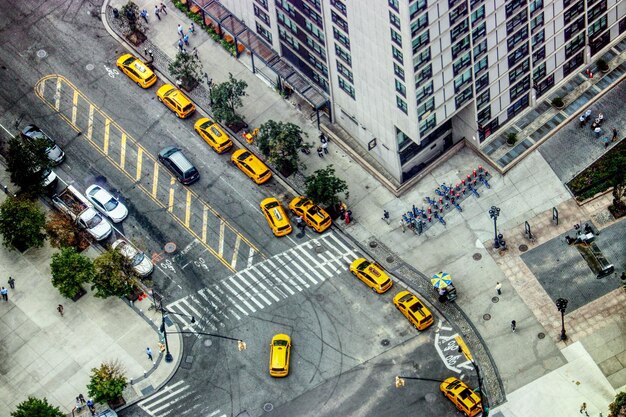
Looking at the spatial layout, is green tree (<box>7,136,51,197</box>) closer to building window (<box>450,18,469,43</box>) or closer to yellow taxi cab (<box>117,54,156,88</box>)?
yellow taxi cab (<box>117,54,156,88</box>)

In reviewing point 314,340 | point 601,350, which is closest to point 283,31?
point 314,340

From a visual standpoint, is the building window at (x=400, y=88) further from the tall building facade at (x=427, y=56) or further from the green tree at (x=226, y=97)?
the green tree at (x=226, y=97)

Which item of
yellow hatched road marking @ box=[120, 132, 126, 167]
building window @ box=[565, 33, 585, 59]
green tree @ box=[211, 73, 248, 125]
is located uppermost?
building window @ box=[565, 33, 585, 59]

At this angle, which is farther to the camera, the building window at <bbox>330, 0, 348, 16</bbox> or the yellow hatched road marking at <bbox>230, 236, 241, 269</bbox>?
the yellow hatched road marking at <bbox>230, 236, 241, 269</bbox>

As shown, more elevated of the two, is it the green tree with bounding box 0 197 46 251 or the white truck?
the white truck

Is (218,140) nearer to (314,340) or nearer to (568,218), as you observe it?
(314,340)

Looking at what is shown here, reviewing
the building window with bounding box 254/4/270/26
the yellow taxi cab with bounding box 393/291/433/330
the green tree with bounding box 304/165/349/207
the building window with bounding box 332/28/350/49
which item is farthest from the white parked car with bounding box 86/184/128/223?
the yellow taxi cab with bounding box 393/291/433/330
